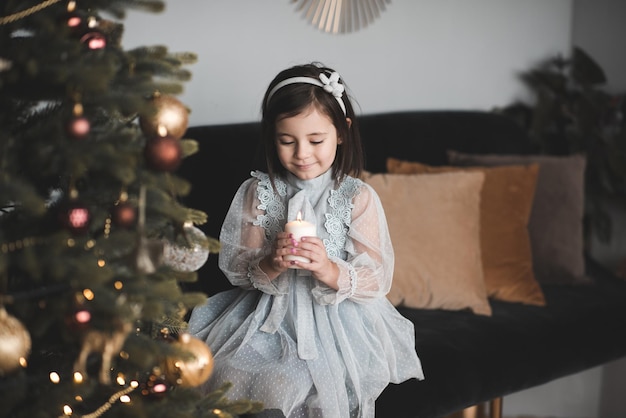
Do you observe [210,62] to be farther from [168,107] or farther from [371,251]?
[168,107]

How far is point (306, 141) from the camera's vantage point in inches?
78.1

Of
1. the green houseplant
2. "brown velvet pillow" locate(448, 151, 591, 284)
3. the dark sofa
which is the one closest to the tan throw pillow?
the dark sofa

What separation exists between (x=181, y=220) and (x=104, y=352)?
27cm

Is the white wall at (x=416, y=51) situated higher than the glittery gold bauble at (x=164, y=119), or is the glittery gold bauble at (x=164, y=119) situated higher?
the white wall at (x=416, y=51)

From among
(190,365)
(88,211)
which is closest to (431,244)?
(190,365)

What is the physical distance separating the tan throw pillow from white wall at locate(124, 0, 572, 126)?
0.57 meters

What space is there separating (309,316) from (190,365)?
1.69 feet

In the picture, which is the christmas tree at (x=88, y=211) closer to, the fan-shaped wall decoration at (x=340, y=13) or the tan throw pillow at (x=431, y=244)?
the tan throw pillow at (x=431, y=244)

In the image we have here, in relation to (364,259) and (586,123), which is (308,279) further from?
(586,123)

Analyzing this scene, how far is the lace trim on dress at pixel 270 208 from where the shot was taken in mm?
2092

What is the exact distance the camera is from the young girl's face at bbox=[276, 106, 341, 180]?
1980 millimetres

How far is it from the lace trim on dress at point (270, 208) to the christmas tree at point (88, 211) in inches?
21.2

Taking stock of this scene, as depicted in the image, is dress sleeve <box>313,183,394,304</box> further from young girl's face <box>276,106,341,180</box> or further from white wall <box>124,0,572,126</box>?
white wall <box>124,0,572,126</box>

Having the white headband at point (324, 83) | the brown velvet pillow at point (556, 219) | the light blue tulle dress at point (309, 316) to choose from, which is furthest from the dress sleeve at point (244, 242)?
the brown velvet pillow at point (556, 219)
